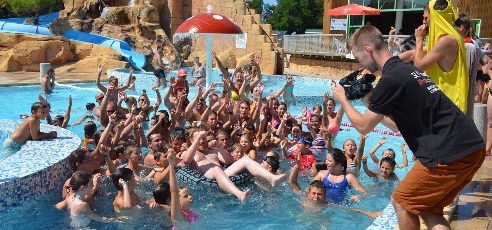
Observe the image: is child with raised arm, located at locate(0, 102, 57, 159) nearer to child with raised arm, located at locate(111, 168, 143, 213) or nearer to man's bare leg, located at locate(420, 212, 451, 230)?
child with raised arm, located at locate(111, 168, 143, 213)

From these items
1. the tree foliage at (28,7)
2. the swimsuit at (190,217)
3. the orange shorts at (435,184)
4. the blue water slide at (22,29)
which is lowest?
the swimsuit at (190,217)

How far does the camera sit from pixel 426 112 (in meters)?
2.60

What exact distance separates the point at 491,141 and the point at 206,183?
3484mm

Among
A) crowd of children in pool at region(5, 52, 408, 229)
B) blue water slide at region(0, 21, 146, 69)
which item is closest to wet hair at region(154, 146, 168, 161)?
crowd of children in pool at region(5, 52, 408, 229)

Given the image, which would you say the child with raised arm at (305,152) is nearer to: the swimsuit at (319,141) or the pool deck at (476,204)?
the swimsuit at (319,141)

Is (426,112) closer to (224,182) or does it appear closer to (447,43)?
(447,43)

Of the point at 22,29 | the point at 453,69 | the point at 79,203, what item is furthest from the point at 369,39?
the point at 22,29

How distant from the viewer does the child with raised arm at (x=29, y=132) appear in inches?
251

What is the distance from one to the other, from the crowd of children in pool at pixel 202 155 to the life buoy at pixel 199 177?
0.20ft

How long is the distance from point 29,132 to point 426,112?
5454mm

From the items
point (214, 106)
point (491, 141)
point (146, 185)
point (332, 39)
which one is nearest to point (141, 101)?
point (214, 106)

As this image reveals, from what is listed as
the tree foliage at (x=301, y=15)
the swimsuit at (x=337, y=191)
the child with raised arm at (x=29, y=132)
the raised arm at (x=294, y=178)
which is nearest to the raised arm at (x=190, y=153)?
the raised arm at (x=294, y=178)

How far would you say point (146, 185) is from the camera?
231 inches

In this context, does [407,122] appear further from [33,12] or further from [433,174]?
[33,12]
